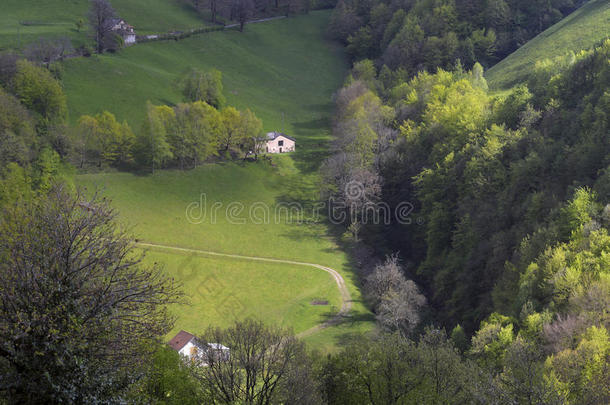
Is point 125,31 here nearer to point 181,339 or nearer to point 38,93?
point 38,93

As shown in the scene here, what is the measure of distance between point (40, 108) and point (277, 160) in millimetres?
39675

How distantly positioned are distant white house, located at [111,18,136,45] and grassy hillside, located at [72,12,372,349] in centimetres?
335

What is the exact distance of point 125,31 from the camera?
114m

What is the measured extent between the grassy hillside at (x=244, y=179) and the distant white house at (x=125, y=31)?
3347 mm

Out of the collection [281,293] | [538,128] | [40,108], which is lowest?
[281,293]

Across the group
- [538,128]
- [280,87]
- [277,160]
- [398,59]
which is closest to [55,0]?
[280,87]

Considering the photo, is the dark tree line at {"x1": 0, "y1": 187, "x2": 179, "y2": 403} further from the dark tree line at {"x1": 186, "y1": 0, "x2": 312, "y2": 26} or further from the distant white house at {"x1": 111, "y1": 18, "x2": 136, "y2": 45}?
the dark tree line at {"x1": 186, "y1": 0, "x2": 312, "y2": 26}

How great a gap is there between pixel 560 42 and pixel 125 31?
90.0m

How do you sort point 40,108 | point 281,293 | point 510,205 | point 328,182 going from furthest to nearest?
point 328,182 < point 40,108 < point 281,293 < point 510,205

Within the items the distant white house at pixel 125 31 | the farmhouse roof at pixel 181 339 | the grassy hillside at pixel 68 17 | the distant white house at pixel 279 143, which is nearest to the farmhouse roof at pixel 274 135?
the distant white house at pixel 279 143

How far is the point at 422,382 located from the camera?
26.9 metres

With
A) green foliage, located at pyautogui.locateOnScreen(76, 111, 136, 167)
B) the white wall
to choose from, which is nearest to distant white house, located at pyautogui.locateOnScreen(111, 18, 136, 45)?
green foliage, located at pyautogui.locateOnScreen(76, 111, 136, 167)

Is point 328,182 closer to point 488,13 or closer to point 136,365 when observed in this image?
point 136,365

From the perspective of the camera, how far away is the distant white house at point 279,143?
319ft
